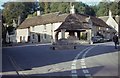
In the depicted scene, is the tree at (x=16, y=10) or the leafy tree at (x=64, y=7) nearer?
the tree at (x=16, y=10)

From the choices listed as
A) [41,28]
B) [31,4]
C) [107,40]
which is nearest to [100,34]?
[107,40]

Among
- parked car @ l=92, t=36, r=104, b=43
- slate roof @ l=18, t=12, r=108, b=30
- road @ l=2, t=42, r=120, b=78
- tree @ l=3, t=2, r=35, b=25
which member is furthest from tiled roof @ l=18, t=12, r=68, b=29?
parked car @ l=92, t=36, r=104, b=43

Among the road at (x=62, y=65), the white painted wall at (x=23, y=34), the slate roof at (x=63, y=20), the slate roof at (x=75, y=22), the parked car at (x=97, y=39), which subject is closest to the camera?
the road at (x=62, y=65)

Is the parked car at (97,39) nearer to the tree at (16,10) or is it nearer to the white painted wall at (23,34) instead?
the white painted wall at (23,34)

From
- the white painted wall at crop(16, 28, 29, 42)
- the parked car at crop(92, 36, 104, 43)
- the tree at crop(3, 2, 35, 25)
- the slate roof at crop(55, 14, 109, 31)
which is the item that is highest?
the tree at crop(3, 2, 35, 25)

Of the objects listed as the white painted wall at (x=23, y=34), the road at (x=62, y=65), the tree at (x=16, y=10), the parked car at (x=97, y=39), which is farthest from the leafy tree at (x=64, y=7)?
the road at (x=62, y=65)

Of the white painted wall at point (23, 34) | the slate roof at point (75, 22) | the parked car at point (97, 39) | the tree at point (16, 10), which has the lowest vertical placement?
the parked car at point (97, 39)

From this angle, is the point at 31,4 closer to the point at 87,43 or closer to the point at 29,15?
the point at 29,15

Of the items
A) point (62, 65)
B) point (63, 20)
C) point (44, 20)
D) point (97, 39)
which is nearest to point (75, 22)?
point (63, 20)

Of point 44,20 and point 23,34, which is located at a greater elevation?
point 44,20

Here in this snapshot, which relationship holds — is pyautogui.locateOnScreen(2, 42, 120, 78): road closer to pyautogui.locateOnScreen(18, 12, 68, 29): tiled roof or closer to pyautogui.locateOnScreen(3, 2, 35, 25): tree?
pyautogui.locateOnScreen(18, 12, 68, 29): tiled roof

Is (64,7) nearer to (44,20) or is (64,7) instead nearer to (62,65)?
(44,20)

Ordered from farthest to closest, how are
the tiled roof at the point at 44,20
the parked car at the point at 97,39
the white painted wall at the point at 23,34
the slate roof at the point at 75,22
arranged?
the parked car at the point at 97,39, the tiled roof at the point at 44,20, the white painted wall at the point at 23,34, the slate roof at the point at 75,22

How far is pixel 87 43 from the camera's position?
36844 mm
